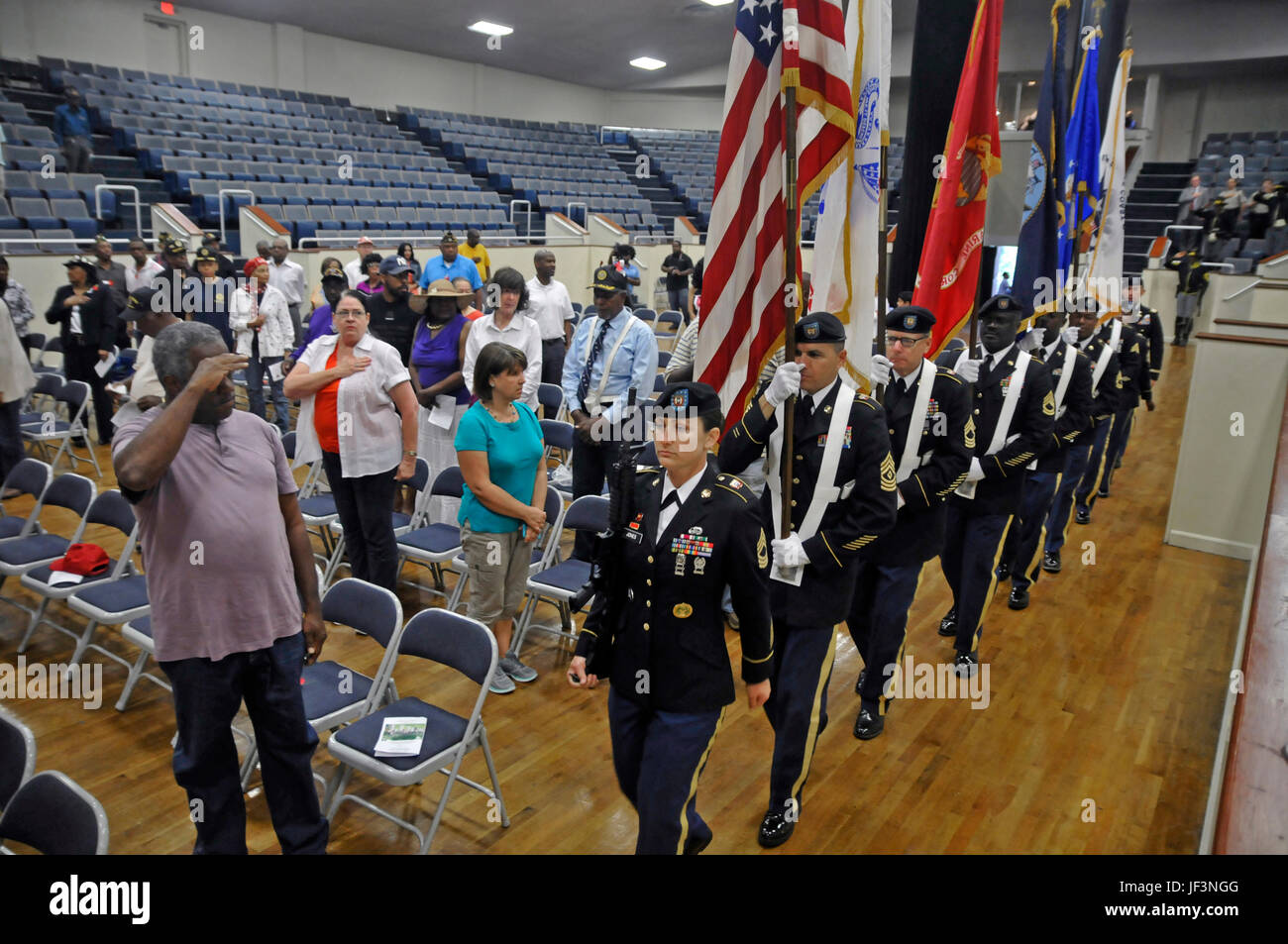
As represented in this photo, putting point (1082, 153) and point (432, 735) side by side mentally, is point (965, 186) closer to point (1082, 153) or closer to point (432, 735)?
point (1082, 153)

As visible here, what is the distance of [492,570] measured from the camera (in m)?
4.15

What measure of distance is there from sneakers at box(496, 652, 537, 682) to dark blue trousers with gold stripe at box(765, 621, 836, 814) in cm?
166

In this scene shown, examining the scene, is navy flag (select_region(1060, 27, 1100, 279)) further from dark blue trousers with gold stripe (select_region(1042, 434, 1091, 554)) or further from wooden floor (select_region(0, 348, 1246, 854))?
wooden floor (select_region(0, 348, 1246, 854))

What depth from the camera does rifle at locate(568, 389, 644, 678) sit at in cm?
263

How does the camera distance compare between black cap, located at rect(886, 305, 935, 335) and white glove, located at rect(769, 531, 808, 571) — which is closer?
white glove, located at rect(769, 531, 808, 571)

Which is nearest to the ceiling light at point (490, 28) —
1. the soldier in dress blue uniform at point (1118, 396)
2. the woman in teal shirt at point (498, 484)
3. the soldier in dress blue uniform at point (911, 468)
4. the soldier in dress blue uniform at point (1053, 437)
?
the soldier in dress blue uniform at point (1118, 396)

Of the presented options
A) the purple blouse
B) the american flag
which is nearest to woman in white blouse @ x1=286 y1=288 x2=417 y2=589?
the purple blouse

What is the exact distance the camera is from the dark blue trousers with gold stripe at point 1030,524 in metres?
5.75

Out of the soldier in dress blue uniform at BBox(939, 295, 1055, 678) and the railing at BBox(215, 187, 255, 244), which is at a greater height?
the railing at BBox(215, 187, 255, 244)

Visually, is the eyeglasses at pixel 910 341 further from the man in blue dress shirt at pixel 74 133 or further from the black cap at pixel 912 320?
the man in blue dress shirt at pixel 74 133

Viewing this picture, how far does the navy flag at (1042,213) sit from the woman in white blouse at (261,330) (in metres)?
6.70

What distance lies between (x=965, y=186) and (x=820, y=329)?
2272mm

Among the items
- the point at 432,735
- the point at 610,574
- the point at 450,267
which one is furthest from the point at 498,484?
the point at 450,267
